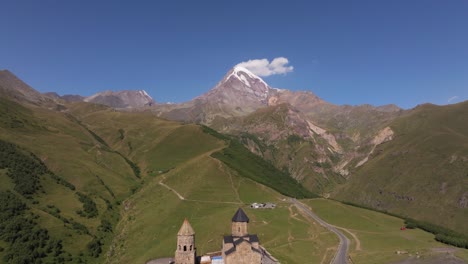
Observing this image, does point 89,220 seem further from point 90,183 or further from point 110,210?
point 90,183

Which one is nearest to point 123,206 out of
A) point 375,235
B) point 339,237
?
point 339,237

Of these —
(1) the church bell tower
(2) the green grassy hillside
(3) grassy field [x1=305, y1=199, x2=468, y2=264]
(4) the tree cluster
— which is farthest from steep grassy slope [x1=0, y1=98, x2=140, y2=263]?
(3) grassy field [x1=305, y1=199, x2=468, y2=264]

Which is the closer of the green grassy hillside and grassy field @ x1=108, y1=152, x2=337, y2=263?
grassy field @ x1=108, y1=152, x2=337, y2=263

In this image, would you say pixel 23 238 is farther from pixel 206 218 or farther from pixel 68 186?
pixel 206 218

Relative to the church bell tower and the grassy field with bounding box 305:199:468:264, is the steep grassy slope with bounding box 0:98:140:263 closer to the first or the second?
the church bell tower

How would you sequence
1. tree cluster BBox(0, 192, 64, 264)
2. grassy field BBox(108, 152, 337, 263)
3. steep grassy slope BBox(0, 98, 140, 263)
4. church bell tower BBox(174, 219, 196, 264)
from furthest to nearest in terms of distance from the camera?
1. steep grassy slope BBox(0, 98, 140, 263)
2. tree cluster BBox(0, 192, 64, 264)
3. grassy field BBox(108, 152, 337, 263)
4. church bell tower BBox(174, 219, 196, 264)

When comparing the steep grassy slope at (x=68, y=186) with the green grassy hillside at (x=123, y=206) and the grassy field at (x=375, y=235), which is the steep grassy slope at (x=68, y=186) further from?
the grassy field at (x=375, y=235)

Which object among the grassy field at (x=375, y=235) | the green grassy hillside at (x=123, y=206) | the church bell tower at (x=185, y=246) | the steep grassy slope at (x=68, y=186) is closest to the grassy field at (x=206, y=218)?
the green grassy hillside at (x=123, y=206)
